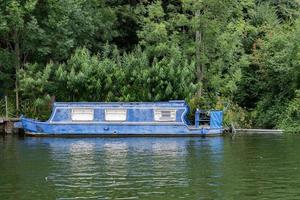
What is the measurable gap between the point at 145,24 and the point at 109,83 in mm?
6833

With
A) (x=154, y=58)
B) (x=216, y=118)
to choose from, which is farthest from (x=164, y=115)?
(x=154, y=58)

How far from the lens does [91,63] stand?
43469 mm

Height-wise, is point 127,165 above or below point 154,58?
below

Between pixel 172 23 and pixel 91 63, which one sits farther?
pixel 172 23

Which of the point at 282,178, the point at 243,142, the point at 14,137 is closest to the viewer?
the point at 282,178

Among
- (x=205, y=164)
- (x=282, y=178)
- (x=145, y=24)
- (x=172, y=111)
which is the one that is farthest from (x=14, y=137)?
(x=282, y=178)

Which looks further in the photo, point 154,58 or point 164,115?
point 154,58

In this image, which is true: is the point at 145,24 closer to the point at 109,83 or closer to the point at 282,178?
the point at 109,83

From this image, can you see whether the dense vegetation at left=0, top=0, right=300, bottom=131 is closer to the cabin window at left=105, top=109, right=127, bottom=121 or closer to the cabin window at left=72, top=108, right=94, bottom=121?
the cabin window at left=105, top=109, right=127, bottom=121

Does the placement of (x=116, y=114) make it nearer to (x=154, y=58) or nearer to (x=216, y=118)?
(x=154, y=58)

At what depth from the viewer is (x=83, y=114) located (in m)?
41.3

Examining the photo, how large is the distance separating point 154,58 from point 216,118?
6705 millimetres

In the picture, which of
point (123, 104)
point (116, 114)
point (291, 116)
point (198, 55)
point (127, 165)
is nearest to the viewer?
point (127, 165)

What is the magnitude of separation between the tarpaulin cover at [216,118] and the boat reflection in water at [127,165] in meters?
3.25
